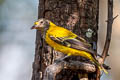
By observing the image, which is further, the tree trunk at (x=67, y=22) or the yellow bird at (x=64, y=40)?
the tree trunk at (x=67, y=22)

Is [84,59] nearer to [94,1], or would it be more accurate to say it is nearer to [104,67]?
[104,67]

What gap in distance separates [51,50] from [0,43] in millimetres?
9984

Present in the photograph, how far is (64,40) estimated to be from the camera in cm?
449

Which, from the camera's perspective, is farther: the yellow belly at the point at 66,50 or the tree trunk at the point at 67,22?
the tree trunk at the point at 67,22

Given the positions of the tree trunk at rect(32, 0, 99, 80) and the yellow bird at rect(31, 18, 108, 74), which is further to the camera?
the tree trunk at rect(32, 0, 99, 80)

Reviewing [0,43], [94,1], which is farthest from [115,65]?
[94,1]

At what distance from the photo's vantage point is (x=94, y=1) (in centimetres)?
454

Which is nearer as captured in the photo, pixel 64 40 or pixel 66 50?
pixel 66 50

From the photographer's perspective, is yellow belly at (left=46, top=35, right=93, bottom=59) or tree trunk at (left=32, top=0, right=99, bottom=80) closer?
yellow belly at (left=46, top=35, right=93, bottom=59)

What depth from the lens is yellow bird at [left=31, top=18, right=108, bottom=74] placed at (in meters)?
4.25

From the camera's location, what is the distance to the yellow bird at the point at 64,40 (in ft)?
13.9

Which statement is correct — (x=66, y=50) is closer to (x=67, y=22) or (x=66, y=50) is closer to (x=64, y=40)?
(x=64, y=40)

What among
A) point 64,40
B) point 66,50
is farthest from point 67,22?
point 66,50

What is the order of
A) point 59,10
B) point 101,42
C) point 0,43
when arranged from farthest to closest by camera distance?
1. point 0,43
2. point 101,42
3. point 59,10
